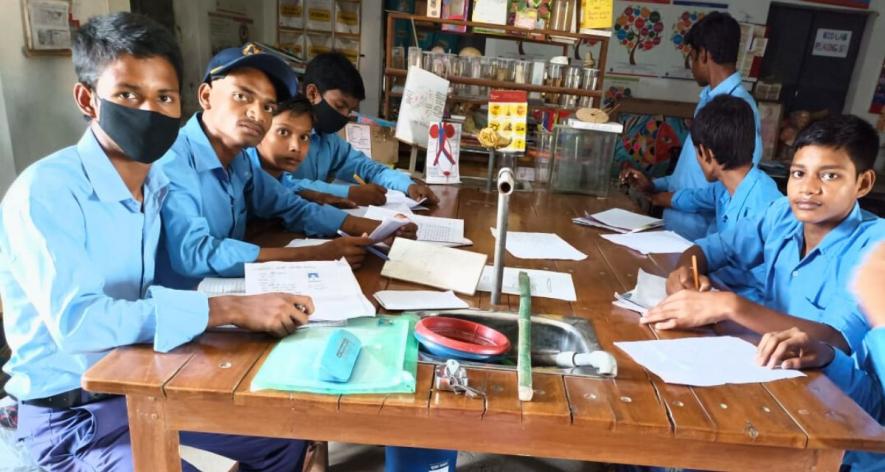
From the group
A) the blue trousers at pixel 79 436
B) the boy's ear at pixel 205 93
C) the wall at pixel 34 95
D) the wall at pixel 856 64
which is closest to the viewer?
the blue trousers at pixel 79 436

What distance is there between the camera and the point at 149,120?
1.10 meters

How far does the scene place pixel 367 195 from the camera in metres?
2.13

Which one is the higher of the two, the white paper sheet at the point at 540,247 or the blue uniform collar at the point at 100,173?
→ the blue uniform collar at the point at 100,173

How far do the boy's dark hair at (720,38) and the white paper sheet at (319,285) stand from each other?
2.24 metres

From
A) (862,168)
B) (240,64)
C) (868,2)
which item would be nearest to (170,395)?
(240,64)

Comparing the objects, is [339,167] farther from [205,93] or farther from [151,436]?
[151,436]

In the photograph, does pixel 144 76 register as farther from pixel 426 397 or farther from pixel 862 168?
pixel 862 168

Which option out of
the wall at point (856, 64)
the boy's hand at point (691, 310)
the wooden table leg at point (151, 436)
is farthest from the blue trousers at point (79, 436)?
the wall at point (856, 64)

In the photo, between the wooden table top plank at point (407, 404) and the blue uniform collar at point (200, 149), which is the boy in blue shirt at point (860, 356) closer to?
the wooden table top plank at point (407, 404)

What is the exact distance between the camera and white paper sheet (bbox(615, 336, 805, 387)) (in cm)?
96

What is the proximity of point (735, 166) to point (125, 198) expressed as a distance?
1.95 m

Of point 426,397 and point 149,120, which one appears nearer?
point 426,397

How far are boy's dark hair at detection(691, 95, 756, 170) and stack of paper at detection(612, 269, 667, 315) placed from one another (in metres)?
0.84

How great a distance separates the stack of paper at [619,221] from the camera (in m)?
1.95
